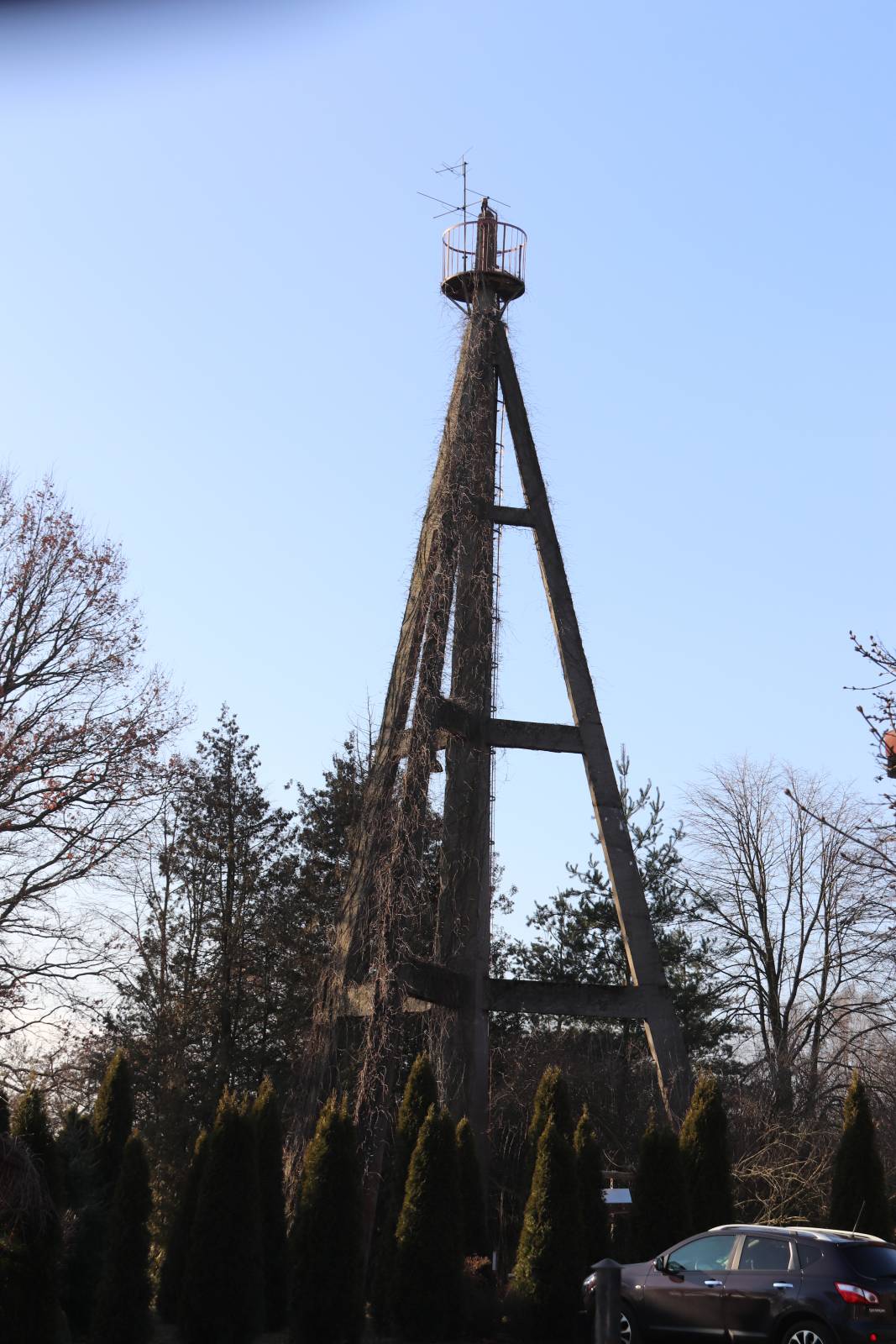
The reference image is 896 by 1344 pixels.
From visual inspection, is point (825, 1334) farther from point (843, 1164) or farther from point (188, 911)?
point (188, 911)

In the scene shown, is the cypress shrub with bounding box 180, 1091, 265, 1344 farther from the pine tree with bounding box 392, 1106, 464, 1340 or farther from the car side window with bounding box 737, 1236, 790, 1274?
the car side window with bounding box 737, 1236, 790, 1274

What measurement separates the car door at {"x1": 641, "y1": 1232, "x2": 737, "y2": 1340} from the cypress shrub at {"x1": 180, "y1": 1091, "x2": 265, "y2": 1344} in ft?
15.5

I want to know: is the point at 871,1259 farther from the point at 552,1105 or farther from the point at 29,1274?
the point at 29,1274

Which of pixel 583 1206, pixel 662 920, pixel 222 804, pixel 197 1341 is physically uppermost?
pixel 222 804

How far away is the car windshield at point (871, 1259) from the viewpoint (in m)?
12.6

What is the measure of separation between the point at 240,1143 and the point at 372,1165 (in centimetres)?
309

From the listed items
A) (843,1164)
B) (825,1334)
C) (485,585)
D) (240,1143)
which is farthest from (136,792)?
(825,1334)

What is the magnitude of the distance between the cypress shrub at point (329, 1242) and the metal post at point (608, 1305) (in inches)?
263

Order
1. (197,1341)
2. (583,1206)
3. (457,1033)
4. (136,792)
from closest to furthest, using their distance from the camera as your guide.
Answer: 1. (197,1341)
2. (583,1206)
3. (457,1033)
4. (136,792)

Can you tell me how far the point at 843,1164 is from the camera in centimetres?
1823

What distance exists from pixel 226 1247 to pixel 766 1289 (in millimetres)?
6245

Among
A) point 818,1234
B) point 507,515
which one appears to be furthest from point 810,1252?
point 507,515

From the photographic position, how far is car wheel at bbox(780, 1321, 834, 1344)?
1255 centimetres

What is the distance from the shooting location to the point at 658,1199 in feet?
58.4
